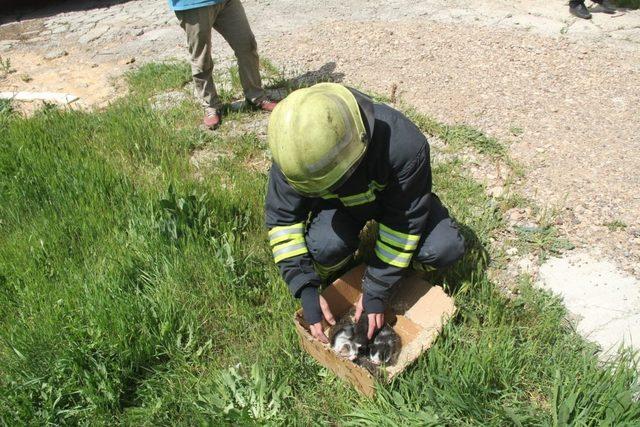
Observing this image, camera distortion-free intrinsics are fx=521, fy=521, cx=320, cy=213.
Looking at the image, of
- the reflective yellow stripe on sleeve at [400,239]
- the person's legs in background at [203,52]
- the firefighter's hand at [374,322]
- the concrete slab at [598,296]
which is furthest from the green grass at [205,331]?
the person's legs in background at [203,52]

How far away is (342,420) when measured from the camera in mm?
2107

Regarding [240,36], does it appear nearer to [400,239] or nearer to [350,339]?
[400,239]

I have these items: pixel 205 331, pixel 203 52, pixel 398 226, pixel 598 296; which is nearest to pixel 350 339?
pixel 398 226

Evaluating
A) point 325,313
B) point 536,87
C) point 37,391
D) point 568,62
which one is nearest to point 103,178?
point 37,391

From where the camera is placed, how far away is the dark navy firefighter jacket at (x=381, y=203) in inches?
81.7

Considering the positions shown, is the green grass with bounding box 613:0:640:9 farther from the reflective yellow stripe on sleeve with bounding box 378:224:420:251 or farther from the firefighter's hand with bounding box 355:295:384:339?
the firefighter's hand with bounding box 355:295:384:339

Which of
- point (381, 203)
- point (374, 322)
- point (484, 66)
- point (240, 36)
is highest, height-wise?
point (240, 36)

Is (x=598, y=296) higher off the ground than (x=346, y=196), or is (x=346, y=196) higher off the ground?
(x=346, y=196)

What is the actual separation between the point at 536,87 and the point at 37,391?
153 inches

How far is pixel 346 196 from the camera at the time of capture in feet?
7.45

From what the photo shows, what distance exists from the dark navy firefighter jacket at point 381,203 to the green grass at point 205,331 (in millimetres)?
314

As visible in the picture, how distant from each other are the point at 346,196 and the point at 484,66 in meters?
2.83

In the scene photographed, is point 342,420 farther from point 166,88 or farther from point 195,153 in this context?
point 166,88

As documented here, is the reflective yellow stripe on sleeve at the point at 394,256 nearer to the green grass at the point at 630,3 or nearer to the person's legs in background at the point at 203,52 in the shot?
the person's legs in background at the point at 203,52
